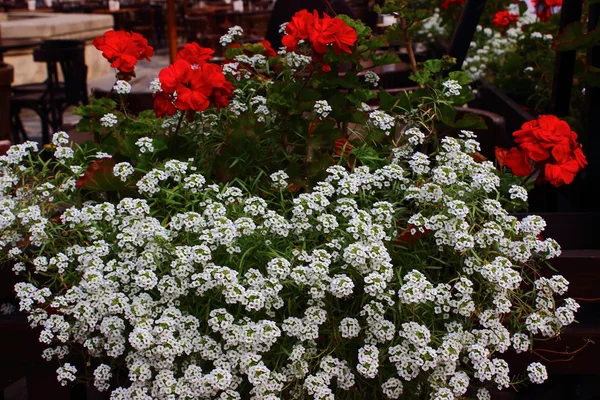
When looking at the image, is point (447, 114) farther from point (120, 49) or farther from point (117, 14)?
point (117, 14)

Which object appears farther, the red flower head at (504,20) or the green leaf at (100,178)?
the red flower head at (504,20)

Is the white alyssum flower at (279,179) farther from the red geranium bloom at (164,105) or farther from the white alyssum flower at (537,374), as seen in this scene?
the white alyssum flower at (537,374)

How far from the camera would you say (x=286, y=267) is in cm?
128

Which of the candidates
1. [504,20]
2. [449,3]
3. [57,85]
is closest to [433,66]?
[449,3]

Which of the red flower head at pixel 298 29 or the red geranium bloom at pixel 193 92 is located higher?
the red flower head at pixel 298 29

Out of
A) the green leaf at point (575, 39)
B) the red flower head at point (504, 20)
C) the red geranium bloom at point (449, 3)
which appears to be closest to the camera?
the green leaf at point (575, 39)

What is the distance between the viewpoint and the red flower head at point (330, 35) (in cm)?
153

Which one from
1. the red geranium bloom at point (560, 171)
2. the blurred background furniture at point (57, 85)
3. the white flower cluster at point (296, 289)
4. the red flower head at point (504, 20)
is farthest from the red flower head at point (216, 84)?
the blurred background furniture at point (57, 85)

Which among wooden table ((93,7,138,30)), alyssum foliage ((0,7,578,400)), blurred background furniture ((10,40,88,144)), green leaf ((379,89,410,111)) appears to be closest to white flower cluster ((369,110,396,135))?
alyssum foliage ((0,7,578,400))

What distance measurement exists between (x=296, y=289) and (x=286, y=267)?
0.30ft

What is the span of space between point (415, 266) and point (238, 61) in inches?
29.1

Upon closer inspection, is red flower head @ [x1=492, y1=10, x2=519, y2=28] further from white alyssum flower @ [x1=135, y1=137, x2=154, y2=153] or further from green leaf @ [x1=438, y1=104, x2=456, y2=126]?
white alyssum flower @ [x1=135, y1=137, x2=154, y2=153]

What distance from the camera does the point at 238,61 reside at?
1.88 metres

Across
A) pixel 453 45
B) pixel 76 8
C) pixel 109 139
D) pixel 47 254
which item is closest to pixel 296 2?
pixel 453 45
